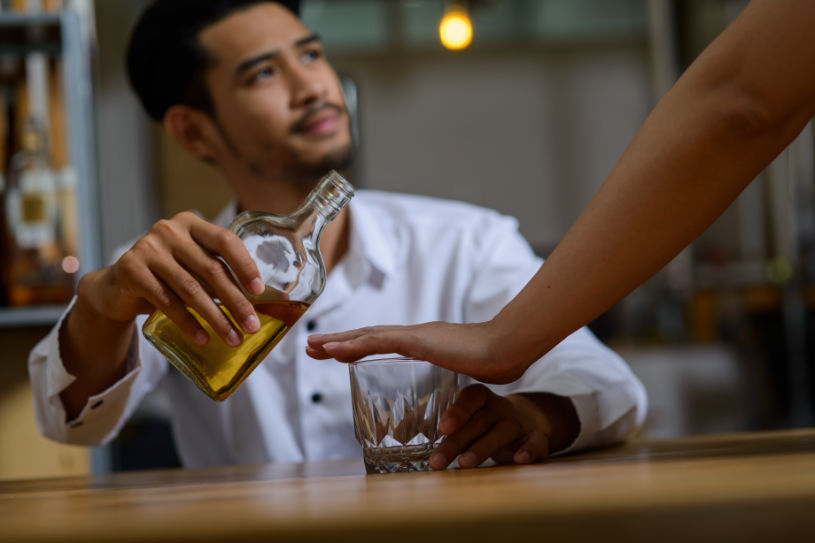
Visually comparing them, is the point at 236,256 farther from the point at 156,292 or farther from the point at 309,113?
the point at 309,113

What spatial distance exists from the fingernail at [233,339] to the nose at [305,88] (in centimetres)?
76

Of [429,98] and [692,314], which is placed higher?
[429,98]

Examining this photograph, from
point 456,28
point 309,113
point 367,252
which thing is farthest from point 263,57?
point 456,28

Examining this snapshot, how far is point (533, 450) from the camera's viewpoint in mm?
679

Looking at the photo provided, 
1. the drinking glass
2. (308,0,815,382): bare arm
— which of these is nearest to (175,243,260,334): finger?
the drinking glass

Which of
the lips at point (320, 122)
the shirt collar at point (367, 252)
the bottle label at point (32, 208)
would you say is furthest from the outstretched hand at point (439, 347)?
the bottle label at point (32, 208)

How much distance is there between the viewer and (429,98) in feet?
15.4

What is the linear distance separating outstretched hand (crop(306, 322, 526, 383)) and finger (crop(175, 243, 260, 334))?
6cm

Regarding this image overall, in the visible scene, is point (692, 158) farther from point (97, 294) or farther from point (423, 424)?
point (97, 294)

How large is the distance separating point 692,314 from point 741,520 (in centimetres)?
418

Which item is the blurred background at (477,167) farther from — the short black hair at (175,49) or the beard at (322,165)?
the beard at (322,165)

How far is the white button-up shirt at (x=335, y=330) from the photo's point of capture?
3.94 ft

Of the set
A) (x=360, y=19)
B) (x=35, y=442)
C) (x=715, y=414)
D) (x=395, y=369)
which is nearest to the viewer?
(x=395, y=369)

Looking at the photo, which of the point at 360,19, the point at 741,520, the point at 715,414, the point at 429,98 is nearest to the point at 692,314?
the point at 715,414
